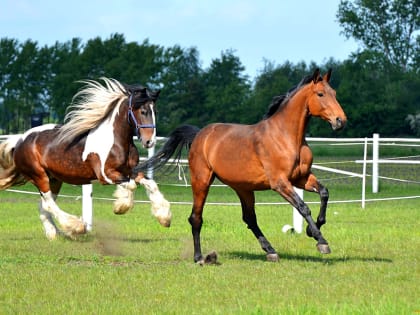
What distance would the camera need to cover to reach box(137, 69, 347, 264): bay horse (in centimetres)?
985

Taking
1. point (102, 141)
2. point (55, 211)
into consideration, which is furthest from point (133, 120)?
point (55, 211)

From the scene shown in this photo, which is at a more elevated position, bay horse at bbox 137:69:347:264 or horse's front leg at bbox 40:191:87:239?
bay horse at bbox 137:69:347:264

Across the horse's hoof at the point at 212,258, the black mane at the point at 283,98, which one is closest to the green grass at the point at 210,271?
the horse's hoof at the point at 212,258

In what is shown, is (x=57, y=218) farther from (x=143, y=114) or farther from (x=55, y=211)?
(x=143, y=114)

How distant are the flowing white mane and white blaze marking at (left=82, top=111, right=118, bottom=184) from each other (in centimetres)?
11

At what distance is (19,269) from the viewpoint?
973cm

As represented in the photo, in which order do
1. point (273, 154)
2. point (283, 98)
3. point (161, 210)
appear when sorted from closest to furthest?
point (273, 154)
point (283, 98)
point (161, 210)

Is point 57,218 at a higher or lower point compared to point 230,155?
lower

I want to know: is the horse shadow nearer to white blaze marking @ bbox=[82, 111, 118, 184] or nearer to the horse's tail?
white blaze marking @ bbox=[82, 111, 118, 184]

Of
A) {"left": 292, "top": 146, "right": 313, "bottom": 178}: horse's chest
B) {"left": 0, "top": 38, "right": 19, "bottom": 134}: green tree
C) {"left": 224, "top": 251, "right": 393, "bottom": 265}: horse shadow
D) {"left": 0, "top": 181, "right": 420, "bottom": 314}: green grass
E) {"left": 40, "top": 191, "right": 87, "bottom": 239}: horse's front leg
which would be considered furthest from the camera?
{"left": 0, "top": 38, "right": 19, "bottom": 134}: green tree

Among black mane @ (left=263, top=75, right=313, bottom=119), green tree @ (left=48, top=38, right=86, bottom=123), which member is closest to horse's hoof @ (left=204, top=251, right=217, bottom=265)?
black mane @ (left=263, top=75, right=313, bottom=119)

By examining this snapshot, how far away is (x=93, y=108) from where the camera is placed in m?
12.6

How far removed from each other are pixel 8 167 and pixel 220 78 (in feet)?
221

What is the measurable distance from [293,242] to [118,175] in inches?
94.5
